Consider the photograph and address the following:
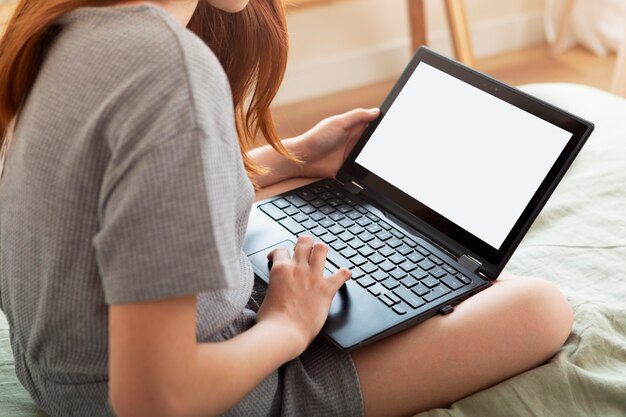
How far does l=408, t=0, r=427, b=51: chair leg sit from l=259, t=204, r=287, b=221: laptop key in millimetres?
1572

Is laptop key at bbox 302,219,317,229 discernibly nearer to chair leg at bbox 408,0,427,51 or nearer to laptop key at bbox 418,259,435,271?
laptop key at bbox 418,259,435,271

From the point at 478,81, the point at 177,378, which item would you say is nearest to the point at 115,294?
the point at 177,378

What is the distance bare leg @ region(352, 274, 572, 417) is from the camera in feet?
2.83

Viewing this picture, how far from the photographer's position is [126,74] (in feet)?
2.10

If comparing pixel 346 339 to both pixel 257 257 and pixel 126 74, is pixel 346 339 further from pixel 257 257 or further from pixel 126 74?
pixel 126 74

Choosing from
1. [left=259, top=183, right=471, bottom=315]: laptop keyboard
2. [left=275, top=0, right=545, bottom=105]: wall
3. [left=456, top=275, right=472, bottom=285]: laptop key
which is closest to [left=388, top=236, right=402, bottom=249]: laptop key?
[left=259, top=183, right=471, bottom=315]: laptop keyboard

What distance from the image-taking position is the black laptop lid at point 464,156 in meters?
0.96

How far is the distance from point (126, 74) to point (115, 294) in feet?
0.58

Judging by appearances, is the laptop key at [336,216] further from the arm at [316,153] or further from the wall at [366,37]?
the wall at [366,37]

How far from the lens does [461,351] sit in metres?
0.87

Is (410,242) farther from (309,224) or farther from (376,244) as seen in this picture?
(309,224)

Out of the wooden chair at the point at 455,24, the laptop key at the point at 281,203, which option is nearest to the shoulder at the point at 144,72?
the laptop key at the point at 281,203

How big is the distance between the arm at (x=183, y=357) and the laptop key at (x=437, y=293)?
0.49 ft

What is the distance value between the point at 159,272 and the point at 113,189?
75 mm
